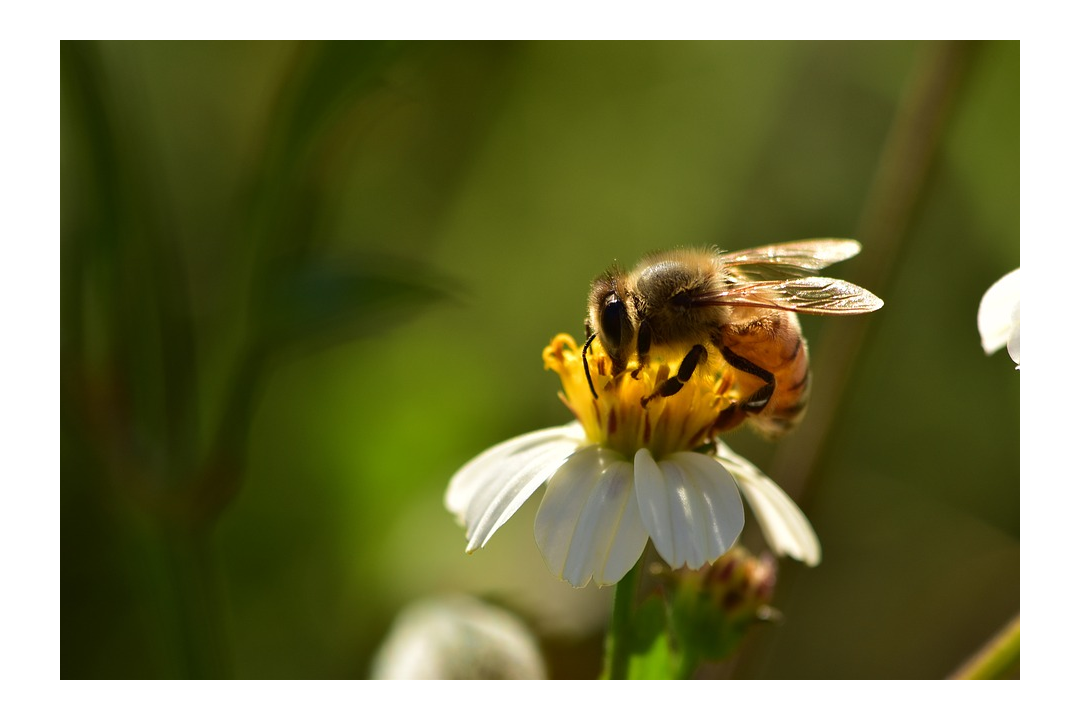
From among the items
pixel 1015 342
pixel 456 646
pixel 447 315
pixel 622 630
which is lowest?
pixel 456 646

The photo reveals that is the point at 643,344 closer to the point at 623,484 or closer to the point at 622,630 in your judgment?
the point at 623,484

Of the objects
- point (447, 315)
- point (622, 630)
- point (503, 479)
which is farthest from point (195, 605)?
point (447, 315)

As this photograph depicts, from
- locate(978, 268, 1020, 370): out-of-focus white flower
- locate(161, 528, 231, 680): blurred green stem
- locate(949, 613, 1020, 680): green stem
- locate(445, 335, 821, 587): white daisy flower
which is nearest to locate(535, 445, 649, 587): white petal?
locate(445, 335, 821, 587): white daisy flower

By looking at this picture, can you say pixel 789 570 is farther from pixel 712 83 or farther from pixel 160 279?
pixel 712 83

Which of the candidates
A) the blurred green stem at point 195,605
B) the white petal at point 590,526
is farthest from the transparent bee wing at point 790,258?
the blurred green stem at point 195,605

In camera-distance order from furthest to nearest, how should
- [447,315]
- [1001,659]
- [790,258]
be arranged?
[447,315]
[790,258]
[1001,659]

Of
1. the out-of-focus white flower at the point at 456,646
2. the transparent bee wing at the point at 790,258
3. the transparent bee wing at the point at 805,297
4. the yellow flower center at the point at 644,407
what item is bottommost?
the out-of-focus white flower at the point at 456,646

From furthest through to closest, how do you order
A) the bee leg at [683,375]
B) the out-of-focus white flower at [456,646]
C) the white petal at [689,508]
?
the out-of-focus white flower at [456,646]
the bee leg at [683,375]
the white petal at [689,508]

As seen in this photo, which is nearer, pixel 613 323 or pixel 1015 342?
pixel 1015 342

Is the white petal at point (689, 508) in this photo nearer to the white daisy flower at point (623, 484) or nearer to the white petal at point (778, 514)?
the white daisy flower at point (623, 484)
